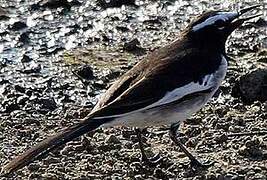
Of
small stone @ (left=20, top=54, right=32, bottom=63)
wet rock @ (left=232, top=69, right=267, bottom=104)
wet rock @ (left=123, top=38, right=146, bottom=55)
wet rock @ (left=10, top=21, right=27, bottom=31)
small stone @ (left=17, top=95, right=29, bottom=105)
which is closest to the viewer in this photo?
wet rock @ (left=232, top=69, right=267, bottom=104)

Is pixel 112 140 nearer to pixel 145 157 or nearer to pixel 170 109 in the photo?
pixel 145 157

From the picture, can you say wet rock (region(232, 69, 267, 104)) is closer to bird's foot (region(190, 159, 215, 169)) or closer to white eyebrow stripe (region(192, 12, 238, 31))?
white eyebrow stripe (region(192, 12, 238, 31))

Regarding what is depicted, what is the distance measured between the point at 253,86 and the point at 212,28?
0.92m

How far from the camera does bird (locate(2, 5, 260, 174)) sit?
6668 millimetres

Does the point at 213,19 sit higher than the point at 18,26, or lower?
higher

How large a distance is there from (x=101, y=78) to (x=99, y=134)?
1321mm

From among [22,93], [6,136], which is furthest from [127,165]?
[22,93]

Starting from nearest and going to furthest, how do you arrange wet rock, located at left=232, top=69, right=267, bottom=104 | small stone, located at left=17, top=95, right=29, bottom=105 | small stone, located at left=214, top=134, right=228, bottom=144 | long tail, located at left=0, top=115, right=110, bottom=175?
long tail, located at left=0, top=115, right=110, bottom=175 < small stone, located at left=214, top=134, right=228, bottom=144 < wet rock, located at left=232, top=69, right=267, bottom=104 < small stone, located at left=17, top=95, right=29, bottom=105

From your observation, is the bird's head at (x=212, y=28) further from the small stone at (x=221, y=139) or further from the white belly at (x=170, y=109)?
the small stone at (x=221, y=139)

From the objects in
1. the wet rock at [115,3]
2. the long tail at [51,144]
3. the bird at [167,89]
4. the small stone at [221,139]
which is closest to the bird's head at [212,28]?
the bird at [167,89]

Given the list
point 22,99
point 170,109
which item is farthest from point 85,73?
point 170,109

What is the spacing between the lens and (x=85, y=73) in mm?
9086

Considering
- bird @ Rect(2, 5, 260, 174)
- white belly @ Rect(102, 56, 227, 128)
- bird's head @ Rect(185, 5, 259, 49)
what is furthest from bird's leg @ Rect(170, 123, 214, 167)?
bird's head @ Rect(185, 5, 259, 49)

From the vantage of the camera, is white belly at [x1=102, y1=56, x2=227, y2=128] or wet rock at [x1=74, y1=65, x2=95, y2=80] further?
wet rock at [x1=74, y1=65, x2=95, y2=80]
